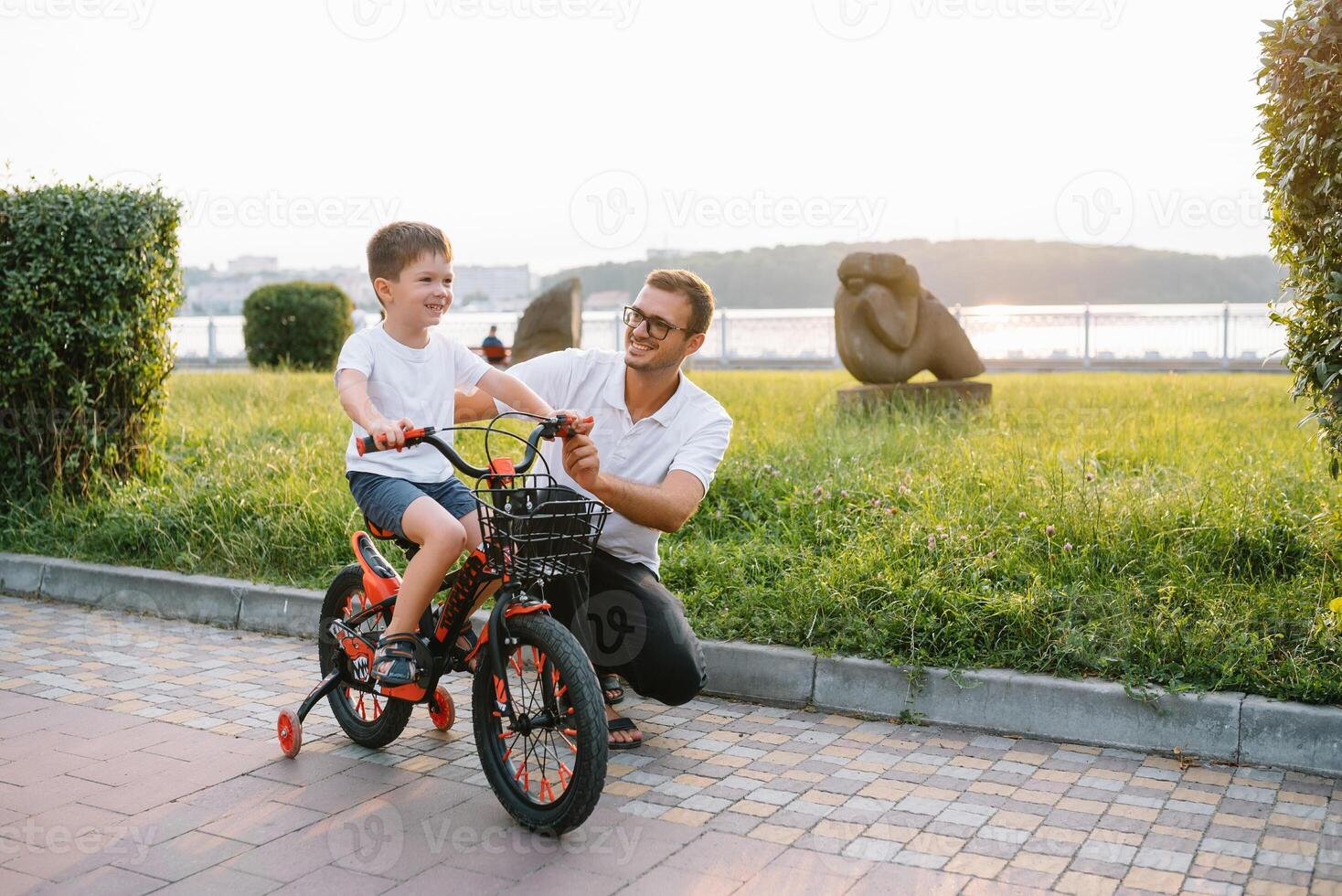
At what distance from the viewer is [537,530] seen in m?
3.28

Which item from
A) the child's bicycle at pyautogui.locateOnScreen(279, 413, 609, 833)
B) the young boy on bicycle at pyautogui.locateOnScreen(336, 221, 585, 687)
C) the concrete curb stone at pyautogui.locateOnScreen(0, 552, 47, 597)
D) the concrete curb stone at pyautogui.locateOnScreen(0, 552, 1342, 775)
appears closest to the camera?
the child's bicycle at pyautogui.locateOnScreen(279, 413, 609, 833)

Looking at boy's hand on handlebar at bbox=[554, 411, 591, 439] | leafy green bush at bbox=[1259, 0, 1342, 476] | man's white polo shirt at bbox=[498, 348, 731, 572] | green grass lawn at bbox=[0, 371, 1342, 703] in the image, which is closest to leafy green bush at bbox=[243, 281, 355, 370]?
green grass lawn at bbox=[0, 371, 1342, 703]

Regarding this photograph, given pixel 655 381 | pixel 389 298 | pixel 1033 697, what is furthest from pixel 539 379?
pixel 1033 697

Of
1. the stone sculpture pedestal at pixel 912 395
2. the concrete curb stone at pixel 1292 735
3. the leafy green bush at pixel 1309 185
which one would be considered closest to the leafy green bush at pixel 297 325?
the stone sculpture pedestal at pixel 912 395

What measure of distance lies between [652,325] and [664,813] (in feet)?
5.28

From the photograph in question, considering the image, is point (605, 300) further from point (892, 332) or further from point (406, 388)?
point (406, 388)

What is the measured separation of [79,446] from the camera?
760 centimetres

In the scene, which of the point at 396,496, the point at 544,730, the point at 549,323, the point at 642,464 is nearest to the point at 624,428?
the point at 642,464

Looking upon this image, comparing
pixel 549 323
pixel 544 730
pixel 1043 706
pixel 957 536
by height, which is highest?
pixel 549 323

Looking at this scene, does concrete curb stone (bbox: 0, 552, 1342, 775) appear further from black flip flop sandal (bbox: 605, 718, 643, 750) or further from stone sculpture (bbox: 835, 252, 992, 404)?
stone sculpture (bbox: 835, 252, 992, 404)

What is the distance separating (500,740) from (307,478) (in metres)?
4.27

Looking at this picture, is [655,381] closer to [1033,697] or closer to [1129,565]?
[1033,697]

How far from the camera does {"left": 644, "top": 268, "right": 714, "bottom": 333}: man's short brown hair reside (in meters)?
4.21

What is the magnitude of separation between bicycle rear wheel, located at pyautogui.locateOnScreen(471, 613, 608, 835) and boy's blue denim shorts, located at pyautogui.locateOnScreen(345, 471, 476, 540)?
1.97 feet
